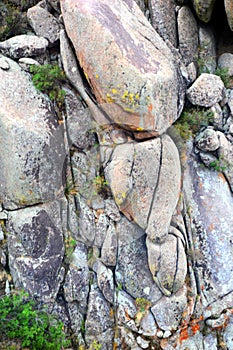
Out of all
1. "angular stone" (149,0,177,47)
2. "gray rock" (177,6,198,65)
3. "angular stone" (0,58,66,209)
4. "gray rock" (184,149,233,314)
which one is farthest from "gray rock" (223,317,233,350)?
"angular stone" (149,0,177,47)

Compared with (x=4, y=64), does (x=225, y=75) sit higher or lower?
lower

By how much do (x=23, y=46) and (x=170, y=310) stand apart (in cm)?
548

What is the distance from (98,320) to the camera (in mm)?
7293

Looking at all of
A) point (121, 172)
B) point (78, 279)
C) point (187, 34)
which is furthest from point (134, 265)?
point (187, 34)

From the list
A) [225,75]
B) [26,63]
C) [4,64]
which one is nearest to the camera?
[4,64]

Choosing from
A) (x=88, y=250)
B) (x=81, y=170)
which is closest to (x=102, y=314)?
(x=88, y=250)

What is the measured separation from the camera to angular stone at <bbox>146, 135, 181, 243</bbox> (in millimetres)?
7027

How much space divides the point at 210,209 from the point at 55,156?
3165 millimetres

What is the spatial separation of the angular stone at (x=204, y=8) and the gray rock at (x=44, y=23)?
2655 millimetres

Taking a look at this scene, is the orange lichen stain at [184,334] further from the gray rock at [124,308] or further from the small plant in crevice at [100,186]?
the small plant in crevice at [100,186]

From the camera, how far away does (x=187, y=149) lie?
759cm

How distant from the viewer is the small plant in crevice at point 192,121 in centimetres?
746

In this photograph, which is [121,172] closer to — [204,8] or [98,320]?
[98,320]

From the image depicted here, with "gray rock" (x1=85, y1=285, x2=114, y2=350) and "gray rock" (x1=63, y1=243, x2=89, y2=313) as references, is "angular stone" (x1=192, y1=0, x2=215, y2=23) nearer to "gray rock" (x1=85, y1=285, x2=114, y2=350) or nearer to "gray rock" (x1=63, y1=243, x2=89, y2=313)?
"gray rock" (x1=63, y1=243, x2=89, y2=313)
